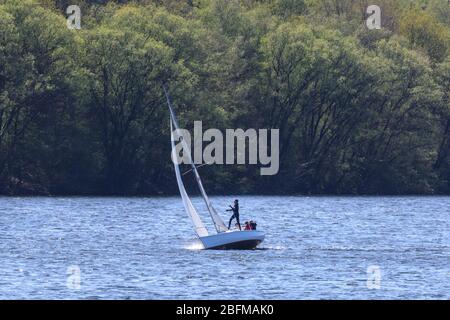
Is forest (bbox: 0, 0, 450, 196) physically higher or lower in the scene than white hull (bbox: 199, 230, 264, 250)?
higher

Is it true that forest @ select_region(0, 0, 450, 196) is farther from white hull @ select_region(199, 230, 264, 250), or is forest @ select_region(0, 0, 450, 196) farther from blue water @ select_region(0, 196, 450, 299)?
white hull @ select_region(199, 230, 264, 250)

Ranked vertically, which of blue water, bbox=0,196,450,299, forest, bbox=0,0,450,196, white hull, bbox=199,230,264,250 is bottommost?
blue water, bbox=0,196,450,299

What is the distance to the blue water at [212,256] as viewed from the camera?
43.2 meters

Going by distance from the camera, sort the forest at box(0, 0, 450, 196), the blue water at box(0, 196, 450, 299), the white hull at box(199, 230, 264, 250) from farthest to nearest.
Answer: the forest at box(0, 0, 450, 196), the white hull at box(199, 230, 264, 250), the blue water at box(0, 196, 450, 299)

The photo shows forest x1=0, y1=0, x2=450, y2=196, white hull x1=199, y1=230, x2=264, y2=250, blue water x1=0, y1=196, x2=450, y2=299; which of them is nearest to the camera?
blue water x1=0, y1=196, x2=450, y2=299

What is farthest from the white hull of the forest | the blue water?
the forest

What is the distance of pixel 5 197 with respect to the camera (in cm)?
9344

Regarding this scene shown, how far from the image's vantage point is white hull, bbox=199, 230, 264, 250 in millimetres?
54094

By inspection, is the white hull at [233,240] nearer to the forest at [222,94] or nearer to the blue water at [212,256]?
the blue water at [212,256]

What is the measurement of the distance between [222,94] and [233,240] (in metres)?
52.6

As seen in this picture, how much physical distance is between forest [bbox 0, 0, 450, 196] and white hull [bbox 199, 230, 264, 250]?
138 feet

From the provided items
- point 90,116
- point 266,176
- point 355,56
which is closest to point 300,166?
point 266,176

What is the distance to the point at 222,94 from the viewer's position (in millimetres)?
106188

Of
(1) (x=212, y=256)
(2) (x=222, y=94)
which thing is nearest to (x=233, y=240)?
(1) (x=212, y=256)
